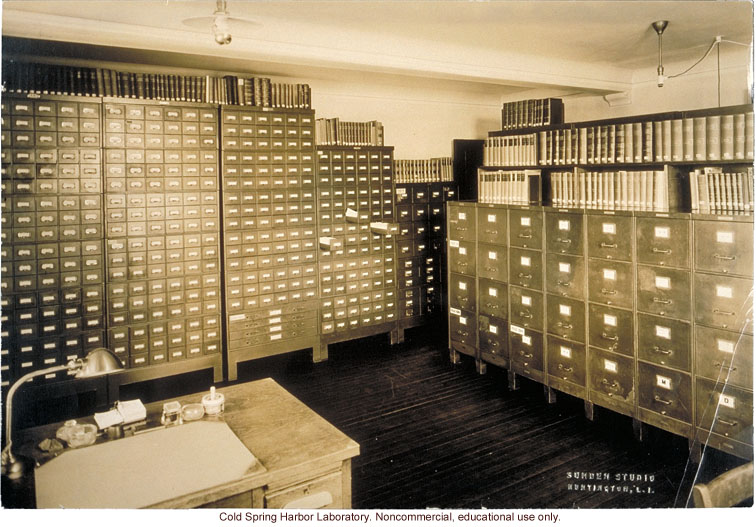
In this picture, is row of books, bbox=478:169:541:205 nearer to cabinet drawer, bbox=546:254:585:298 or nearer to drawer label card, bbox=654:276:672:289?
cabinet drawer, bbox=546:254:585:298

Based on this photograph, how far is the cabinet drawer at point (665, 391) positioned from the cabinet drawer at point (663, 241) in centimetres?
57

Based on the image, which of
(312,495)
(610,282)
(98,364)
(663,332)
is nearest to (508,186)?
(610,282)

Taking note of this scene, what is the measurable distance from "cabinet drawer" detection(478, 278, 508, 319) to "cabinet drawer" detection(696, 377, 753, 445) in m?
1.41

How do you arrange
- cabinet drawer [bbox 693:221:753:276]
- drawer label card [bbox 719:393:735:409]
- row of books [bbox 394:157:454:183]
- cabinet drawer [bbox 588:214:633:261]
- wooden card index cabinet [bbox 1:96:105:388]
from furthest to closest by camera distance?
row of books [bbox 394:157:454:183]
wooden card index cabinet [bbox 1:96:105:388]
cabinet drawer [bbox 588:214:633:261]
drawer label card [bbox 719:393:735:409]
cabinet drawer [bbox 693:221:753:276]

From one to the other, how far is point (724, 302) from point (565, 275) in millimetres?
961

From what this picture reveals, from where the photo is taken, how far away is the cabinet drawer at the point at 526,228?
377 centimetres

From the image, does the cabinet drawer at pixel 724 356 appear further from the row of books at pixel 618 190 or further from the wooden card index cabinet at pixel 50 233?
the wooden card index cabinet at pixel 50 233

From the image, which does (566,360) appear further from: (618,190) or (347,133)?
(347,133)

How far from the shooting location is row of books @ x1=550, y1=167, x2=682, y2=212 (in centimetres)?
332

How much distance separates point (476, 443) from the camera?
3.28m

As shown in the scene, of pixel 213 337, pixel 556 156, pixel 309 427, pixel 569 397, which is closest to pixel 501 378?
pixel 569 397

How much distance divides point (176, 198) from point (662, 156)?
3162mm

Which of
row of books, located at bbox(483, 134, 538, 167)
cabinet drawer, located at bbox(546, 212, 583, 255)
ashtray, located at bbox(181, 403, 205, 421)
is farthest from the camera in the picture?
row of books, located at bbox(483, 134, 538, 167)

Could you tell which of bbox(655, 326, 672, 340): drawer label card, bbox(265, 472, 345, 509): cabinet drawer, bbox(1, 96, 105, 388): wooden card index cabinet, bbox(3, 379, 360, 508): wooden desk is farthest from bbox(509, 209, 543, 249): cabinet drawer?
bbox(1, 96, 105, 388): wooden card index cabinet
